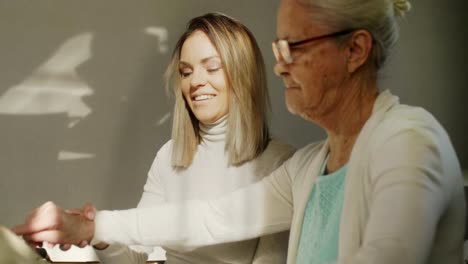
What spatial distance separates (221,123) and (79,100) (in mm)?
277

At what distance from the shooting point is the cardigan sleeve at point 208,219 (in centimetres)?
98

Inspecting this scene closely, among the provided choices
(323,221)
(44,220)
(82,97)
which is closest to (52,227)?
(44,220)

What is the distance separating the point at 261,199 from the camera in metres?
0.99

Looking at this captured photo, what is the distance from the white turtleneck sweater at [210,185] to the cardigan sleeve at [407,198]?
0.37 meters

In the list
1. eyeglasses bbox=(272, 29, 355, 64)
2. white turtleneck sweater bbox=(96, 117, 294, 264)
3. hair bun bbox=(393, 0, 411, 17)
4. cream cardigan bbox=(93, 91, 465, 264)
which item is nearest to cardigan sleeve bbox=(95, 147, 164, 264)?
white turtleneck sweater bbox=(96, 117, 294, 264)

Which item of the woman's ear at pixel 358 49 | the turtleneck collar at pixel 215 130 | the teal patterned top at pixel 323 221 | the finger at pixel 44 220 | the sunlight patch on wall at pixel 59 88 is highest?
the woman's ear at pixel 358 49

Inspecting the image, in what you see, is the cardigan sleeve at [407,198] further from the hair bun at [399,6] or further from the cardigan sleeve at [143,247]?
the cardigan sleeve at [143,247]

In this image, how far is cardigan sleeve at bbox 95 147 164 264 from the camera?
1.07m

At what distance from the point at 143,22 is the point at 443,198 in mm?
676

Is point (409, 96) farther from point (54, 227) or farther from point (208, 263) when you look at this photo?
point (54, 227)

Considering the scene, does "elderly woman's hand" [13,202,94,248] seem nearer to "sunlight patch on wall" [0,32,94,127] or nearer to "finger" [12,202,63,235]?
"finger" [12,202,63,235]

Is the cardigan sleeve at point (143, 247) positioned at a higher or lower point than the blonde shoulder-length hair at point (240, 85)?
lower

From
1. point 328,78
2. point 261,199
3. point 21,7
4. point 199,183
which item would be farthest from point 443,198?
point 21,7

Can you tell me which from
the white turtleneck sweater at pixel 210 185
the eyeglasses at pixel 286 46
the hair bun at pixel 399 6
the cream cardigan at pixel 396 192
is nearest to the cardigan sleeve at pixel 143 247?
the white turtleneck sweater at pixel 210 185
